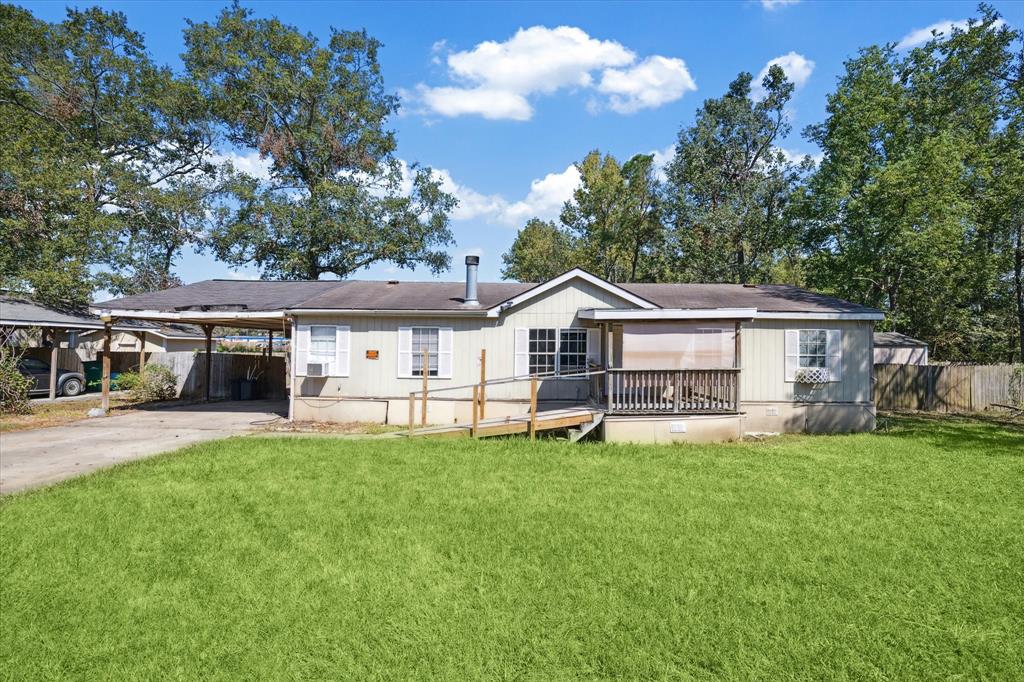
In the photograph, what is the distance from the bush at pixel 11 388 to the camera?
595 inches

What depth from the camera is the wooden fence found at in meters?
18.7

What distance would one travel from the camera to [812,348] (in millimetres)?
14555

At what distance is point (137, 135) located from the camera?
1164 inches

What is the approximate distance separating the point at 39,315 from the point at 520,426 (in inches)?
717

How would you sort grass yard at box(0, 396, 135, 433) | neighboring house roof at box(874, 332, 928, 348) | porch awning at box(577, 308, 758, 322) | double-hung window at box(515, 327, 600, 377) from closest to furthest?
porch awning at box(577, 308, 758, 322) < grass yard at box(0, 396, 135, 433) < double-hung window at box(515, 327, 600, 377) < neighboring house roof at box(874, 332, 928, 348)

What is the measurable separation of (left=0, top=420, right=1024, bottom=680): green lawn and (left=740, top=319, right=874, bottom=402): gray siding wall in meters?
5.45

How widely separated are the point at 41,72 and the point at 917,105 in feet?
131

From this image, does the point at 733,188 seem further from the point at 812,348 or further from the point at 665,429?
the point at 665,429

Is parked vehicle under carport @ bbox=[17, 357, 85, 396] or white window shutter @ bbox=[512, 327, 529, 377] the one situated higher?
white window shutter @ bbox=[512, 327, 529, 377]

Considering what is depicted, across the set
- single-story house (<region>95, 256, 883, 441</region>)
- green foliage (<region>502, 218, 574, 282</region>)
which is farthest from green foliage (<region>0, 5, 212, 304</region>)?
green foliage (<region>502, 218, 574, 282</region>)

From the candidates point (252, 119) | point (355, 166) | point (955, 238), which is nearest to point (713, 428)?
point (955, 238)

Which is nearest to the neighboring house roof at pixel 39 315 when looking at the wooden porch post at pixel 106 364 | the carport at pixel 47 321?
the carport at pixel 47 321

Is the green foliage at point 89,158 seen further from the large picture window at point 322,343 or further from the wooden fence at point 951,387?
the wooden fence at point 951,387

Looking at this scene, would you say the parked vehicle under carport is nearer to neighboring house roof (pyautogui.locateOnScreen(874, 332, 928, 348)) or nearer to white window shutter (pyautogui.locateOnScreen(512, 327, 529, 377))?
white window shutter (pyautogui.locateOnScreen(512, 327, 529, 377))
